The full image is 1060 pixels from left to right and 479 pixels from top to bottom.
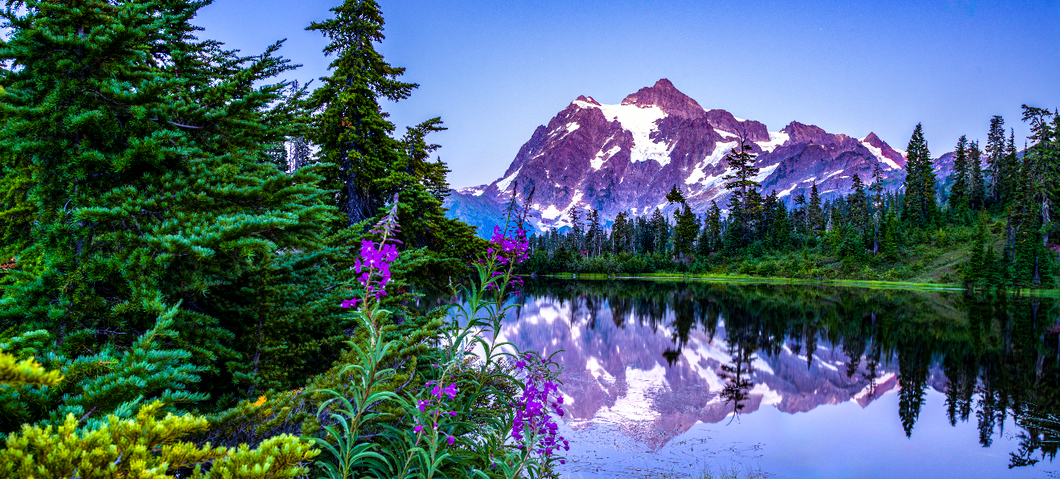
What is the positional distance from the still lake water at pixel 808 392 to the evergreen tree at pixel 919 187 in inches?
1688

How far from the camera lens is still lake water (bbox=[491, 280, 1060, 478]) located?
8898 mm

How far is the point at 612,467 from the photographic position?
8258 millimetres

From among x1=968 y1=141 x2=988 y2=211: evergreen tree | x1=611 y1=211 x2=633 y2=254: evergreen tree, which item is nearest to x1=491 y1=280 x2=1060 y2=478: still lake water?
x1=968 y1=141 x2=988 y2=211: evergreen tree

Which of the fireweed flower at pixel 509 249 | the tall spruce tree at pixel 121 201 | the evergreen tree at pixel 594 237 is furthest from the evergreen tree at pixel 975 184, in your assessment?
the tall spruce tree at pixel 121 201

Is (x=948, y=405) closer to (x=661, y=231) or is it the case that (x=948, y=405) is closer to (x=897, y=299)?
(x=897, y=299)

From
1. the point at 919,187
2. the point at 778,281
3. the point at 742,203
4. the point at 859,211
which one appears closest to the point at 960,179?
the point at 919,187

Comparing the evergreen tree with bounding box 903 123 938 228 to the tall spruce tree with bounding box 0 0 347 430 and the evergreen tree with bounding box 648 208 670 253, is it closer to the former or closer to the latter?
the evergreen tree with bounding box 648 208 670 253

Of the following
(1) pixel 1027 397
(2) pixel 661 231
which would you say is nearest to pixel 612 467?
(1) pixel 1027 397

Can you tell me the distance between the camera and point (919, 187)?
63.3 metres

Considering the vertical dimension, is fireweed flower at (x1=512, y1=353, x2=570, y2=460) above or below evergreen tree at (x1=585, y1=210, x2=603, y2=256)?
below

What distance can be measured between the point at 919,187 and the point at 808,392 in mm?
70314

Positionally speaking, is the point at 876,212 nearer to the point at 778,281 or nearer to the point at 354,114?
the point at 778,281

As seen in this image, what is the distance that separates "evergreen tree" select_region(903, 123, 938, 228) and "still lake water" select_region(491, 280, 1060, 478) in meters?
42.9

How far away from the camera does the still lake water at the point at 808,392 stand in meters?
8.90
